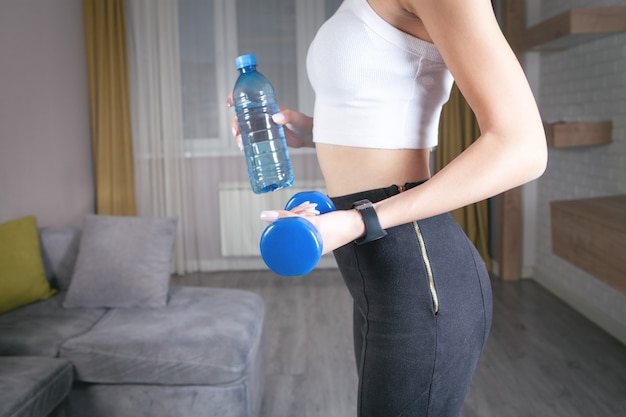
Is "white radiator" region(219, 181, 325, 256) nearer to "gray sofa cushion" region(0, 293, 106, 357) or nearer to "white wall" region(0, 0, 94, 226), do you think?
"white wall" region(0, 0, 94, 226)

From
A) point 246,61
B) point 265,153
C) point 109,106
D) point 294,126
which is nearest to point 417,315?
point 294,126

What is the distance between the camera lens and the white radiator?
4.90 meters

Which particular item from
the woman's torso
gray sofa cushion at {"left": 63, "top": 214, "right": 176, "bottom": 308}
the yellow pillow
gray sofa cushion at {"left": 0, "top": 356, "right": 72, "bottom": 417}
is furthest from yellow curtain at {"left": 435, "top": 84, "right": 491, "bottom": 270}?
the woman's torso

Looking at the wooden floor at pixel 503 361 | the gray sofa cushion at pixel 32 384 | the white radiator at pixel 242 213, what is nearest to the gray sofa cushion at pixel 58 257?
the gray sofa cushion at pixel 32 384

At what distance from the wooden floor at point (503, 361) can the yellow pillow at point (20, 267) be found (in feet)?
3.56

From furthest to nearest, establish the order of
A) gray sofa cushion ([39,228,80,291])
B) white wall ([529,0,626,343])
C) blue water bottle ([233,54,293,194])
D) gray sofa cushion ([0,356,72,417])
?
1. white wall ([529,0,626,343])
2. gray sofa cushion ([39,228,80,291])
3. gray sofa cushion ([0,356,72,417])
4. blue water bottle ([233,54,293,194])

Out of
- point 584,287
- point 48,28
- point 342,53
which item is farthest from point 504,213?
point 342,53

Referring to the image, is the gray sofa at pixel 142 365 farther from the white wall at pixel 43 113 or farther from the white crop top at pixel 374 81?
the white crop top at pixel 374 81

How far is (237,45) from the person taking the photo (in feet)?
15.7

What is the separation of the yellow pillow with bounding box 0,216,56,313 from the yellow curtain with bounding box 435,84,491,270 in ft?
9.50

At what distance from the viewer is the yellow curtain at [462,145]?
470 centimetres

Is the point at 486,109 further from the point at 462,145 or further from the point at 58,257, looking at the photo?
the point at 462,145

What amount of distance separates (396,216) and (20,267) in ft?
7.65

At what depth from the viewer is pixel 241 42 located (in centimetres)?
477
